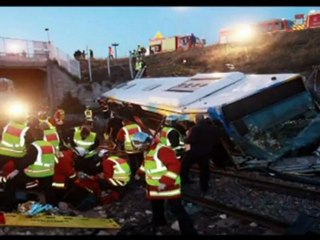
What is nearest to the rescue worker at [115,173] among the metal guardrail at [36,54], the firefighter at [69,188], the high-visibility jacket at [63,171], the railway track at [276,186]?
the firefighter at [69,188]

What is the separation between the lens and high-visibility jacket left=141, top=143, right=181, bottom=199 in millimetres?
5496

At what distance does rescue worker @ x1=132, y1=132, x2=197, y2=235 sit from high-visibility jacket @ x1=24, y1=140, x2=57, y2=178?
155cm

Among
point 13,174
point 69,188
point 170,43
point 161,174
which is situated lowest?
point 69,188

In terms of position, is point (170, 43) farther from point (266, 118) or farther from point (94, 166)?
point (94, 166)

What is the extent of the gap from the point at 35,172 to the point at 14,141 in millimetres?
657

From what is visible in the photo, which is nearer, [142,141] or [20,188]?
[142,141]

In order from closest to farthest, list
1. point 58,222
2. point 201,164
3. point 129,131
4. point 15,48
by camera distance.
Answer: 1. point 58,222
2. point 201,164
3. point 129,131
4. point 15,48

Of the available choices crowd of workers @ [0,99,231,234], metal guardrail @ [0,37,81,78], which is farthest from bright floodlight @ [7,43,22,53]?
crowd of workers @ [0,99,231,234]

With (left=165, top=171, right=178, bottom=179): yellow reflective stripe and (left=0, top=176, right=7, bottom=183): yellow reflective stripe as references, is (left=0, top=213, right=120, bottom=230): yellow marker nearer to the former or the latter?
(left=0, top=176, right=7, bottom=183): yellow reflective stripe

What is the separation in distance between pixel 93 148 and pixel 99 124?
9.36 meters

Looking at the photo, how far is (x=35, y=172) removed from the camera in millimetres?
6715

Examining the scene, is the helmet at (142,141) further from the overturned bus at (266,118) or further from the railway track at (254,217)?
the overturned bus at (266,118)

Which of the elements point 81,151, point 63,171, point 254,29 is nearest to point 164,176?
point 63,171

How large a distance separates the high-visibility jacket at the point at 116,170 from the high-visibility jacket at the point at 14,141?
1.29m
